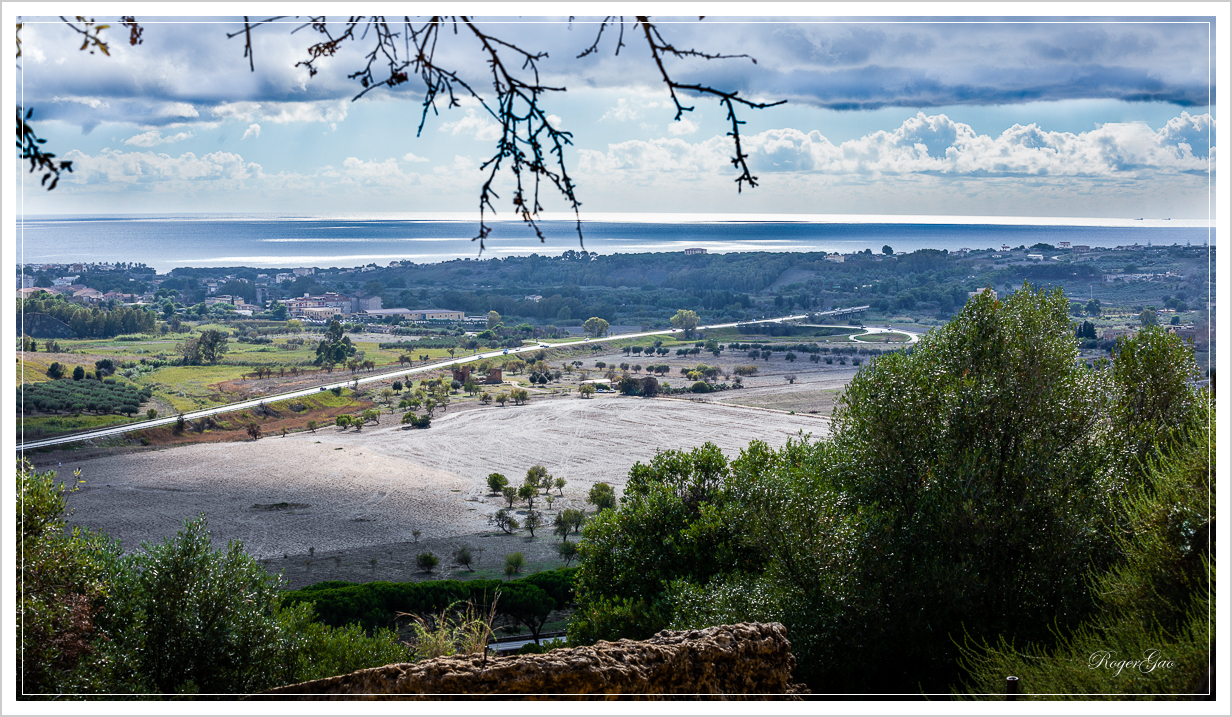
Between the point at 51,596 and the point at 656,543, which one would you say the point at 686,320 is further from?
the point at 51,596

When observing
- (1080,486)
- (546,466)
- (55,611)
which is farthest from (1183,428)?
(546,466)

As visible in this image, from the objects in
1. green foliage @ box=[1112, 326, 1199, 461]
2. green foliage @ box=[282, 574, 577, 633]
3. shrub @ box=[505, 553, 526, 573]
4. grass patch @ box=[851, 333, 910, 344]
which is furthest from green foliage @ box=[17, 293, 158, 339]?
grass patch @ box=[851, 333, 910, 344]

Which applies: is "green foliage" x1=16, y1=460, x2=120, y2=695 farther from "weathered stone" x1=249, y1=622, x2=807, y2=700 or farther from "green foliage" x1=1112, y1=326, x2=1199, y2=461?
"green foliage" x1=1112, y1=326, x2=1199, y2=461

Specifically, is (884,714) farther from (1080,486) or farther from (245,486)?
(245,486)

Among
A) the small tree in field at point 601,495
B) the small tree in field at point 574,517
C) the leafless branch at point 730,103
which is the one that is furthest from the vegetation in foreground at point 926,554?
the small tree in field at point 574,517

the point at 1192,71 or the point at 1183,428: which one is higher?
the point at 1192,71

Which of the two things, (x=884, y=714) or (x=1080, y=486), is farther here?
(x=1080, y=486)

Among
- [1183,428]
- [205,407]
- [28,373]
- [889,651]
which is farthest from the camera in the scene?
[205,407]

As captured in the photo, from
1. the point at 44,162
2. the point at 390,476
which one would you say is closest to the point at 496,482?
the point at 390,476
